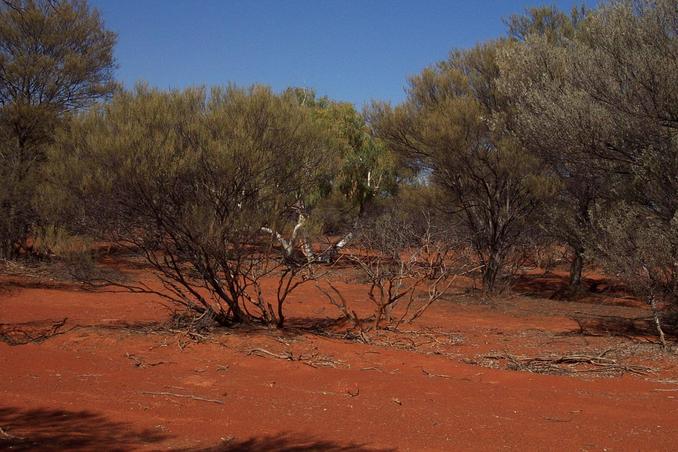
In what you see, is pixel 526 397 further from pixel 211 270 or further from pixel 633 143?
pixel 633 143

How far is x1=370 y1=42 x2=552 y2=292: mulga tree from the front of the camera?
698 inches

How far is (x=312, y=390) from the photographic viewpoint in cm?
794

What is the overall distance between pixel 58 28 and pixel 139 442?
2054 cm

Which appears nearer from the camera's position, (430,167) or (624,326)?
(624,326)

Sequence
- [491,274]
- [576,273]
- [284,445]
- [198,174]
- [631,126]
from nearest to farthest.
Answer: [284,445] < [198,174] < [631,126] < [491,274] < [576,273]

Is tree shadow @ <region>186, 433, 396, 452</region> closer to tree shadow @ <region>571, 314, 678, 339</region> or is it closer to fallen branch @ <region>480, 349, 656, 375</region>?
fallen branch @ <region>480, 349, 656, 375</region>

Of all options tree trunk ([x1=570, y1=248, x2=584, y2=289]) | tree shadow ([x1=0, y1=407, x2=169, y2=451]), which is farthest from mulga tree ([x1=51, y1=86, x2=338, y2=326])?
tree trunk ([x1=570, y1=248, x2=584, y2=289])

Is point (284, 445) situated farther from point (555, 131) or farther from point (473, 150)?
point (473, 150)

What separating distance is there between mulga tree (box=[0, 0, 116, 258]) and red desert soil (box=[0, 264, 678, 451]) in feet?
24.5

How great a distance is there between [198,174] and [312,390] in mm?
3984

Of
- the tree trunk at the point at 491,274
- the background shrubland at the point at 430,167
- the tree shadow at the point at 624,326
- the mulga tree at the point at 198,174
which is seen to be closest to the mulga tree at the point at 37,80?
the background shrubland at the point at 430,167

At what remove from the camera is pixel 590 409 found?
7086 millimetres

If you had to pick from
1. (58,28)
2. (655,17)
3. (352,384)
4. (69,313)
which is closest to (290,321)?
(69,313)

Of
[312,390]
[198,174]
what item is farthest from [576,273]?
[312,390]
